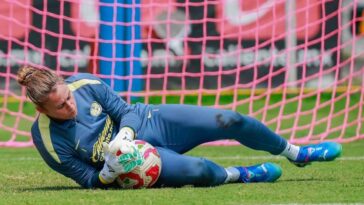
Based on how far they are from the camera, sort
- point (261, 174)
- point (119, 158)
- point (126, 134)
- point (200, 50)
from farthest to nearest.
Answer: point (200, 50) → point (261, 174) → point (126, 134) → point (119, 158)

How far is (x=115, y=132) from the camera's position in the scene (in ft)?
17.2

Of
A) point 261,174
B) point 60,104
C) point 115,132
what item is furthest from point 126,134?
point 261,174

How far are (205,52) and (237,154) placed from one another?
3.27m

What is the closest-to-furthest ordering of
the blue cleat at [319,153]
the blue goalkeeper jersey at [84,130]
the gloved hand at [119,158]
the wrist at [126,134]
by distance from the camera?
the gloved hand at [119,158], the wrist at [126,134], the blue goalkeeper jersey at [84,130], the blue cleat at [319,153]

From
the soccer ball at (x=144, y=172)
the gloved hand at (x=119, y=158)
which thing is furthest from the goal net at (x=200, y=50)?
the gloved hand at (x=119, y=158)

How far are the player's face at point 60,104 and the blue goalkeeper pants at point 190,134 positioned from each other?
0.45 metres

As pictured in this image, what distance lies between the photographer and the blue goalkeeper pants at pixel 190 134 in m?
5.14

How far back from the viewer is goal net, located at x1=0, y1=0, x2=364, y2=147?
9047 millimetres

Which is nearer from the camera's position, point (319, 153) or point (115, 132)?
point (115, 132)

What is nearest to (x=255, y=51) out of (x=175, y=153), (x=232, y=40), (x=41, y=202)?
(x=232, y=40)

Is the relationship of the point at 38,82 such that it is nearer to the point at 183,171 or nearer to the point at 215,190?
the point at 183,171

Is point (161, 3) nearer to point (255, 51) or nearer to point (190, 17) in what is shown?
point (190, 17)

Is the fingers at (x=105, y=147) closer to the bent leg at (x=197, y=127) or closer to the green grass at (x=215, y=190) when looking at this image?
the green grass at (x=215, y=190)

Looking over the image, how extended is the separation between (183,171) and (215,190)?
0.65ft
